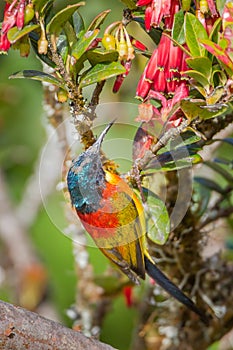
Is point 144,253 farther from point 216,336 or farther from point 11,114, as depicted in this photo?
point 11,114

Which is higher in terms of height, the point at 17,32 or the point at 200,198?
the point at 17,32

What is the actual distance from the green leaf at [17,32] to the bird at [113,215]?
265 mm

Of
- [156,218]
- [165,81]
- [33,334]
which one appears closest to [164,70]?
[165,81]

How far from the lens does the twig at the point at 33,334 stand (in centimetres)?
99

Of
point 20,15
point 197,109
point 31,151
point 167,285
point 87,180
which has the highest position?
point 20,15

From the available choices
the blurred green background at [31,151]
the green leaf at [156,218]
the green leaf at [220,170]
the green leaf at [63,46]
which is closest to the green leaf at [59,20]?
the green leaf at [63,46]

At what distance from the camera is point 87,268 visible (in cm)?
167

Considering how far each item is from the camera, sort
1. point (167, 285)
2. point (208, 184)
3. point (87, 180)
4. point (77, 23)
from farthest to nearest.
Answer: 1. point (208, 184)
2. point (167, 285)
3. point (87, 180)
4. point (77, 23)

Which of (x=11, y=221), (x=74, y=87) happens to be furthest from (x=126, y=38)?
(x=11, y=221)

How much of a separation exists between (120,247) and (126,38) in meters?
0.43

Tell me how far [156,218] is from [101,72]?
281mm

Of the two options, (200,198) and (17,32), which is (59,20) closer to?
(17,32)

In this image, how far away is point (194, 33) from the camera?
0.93 metres

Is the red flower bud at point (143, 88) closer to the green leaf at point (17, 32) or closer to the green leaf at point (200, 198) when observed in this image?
the green leaf at point (17, 32)
